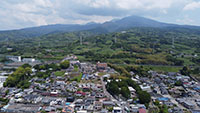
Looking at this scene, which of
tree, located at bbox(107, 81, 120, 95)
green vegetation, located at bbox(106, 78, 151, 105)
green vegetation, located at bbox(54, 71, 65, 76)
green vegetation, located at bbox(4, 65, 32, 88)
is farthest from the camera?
green vegetation, located at bbox(54, 71, 65, 76)

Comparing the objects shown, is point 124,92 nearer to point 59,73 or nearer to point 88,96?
point 88,96

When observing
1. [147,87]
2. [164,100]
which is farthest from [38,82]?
[164,100]

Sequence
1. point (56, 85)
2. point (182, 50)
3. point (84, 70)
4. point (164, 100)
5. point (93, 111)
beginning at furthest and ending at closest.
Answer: point (182, 50)
point (84, 70)
point (56, 85)
point (164, 100)
point (93, 111)

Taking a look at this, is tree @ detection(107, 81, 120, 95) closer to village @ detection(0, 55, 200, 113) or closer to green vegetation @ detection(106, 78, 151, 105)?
green vegetation @ detection(106, 78, 151, 105)

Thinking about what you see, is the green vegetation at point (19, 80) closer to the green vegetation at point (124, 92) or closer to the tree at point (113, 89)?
the tree at point (113, 89)

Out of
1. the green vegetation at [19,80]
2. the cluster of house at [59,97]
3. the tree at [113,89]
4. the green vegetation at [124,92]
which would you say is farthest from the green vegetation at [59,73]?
the tree at [113,89]

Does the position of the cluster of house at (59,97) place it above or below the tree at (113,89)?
below

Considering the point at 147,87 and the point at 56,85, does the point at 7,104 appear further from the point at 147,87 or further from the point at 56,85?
the point at 147,87

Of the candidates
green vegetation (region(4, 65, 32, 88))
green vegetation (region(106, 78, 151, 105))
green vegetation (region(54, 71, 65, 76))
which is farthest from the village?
green vegetation (region(4, 65, 32, 88))
